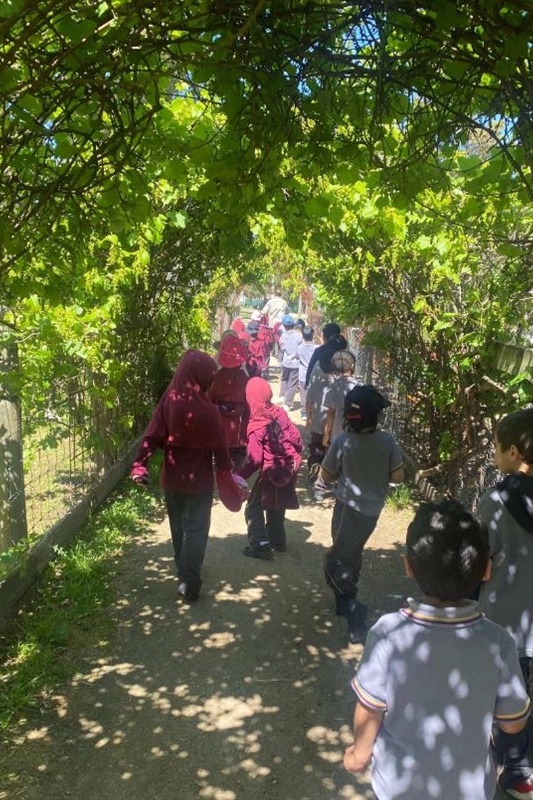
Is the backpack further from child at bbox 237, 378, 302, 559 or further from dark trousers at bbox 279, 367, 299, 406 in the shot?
dark trousers at bbox 279, 367, 299, 406

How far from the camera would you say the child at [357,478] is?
12.7 ft

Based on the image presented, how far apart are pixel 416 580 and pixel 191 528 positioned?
281 centimetres

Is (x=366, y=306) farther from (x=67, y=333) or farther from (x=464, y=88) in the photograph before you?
(x=464, y=88)

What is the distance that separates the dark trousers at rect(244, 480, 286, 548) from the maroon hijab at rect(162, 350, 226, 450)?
1108 millimetres

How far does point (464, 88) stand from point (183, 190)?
3.24 m

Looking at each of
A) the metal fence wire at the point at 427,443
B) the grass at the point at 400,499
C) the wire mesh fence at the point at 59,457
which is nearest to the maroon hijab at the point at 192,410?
the wire mesh fence at the point at 59,457

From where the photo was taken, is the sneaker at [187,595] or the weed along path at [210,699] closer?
the weed along path at [210,699]

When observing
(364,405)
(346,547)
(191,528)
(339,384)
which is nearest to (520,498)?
(364,405)

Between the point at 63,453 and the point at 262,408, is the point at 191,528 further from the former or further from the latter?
the point at 63,453

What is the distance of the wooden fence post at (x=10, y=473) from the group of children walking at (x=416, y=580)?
794 mm

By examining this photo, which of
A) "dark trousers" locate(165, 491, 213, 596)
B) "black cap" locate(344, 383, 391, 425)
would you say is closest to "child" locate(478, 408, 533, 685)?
"black cap" locate(344, 383, 391, 425)

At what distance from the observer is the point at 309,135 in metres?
2.65

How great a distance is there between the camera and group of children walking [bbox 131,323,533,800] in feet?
5.45

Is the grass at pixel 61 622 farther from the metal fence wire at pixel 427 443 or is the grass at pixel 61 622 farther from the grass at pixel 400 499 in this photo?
the metal fence wire at pixel 427 443
